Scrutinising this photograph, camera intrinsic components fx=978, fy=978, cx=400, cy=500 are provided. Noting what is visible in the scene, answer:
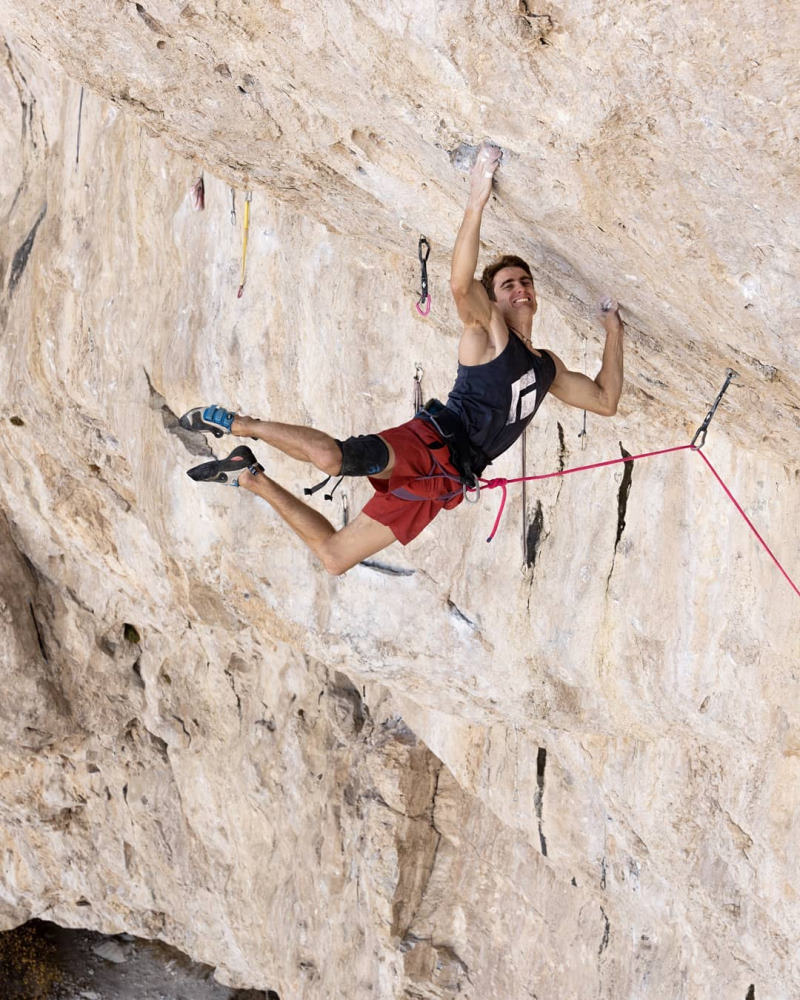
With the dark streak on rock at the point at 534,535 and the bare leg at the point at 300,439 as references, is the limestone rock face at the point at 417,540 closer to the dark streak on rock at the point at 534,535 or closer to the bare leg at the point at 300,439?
the dark streak on rock at the point at 534,535

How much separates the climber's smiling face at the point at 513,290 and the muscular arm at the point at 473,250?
0.60 feet

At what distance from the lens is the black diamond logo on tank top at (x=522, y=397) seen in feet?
14.6

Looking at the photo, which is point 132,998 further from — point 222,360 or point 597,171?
point 597,171

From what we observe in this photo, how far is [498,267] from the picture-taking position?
14.3 ft

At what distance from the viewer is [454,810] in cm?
855

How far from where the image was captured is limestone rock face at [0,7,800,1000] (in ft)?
10.2

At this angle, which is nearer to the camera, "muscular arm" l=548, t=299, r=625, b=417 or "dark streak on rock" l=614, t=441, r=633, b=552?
"muscular arm" l=548, t=299, r=625, b=417

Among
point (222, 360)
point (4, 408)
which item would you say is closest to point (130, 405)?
point (222, 360)

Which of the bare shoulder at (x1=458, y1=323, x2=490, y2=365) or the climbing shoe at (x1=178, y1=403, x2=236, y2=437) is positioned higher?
the bare shoulder at (x1=458, y1=323, x2=490, y2=365)

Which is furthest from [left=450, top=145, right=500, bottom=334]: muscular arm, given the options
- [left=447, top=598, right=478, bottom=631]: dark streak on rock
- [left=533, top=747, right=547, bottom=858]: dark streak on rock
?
[left=533, top=747, right=547, bottom=858]: dark streak on rock

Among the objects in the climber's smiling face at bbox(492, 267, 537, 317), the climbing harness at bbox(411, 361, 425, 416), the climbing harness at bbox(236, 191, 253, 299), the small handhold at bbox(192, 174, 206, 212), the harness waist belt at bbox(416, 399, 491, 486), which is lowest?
the harness waist belt at bbox(416, 399, 491, 486)

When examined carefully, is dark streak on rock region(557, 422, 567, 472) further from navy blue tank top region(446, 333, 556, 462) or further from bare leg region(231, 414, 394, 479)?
bare leg region(231, 414, 394, 479)

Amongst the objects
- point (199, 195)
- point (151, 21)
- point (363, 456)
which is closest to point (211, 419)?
point (363, 456)

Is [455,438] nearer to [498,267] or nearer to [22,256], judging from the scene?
[498,267]
